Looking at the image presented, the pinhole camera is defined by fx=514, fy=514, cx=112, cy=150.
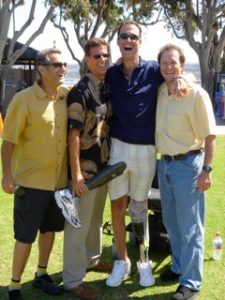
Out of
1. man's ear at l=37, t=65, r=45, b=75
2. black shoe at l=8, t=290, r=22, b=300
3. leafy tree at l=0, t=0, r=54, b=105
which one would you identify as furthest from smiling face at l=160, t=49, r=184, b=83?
leafy tree at l=0, t=0, r=54, b=105

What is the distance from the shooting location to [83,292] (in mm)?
4035

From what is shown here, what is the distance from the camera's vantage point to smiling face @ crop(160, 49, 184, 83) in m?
3.79

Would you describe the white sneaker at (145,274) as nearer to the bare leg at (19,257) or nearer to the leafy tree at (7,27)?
the bare leg at (19,257)

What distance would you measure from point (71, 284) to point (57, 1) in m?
18.3

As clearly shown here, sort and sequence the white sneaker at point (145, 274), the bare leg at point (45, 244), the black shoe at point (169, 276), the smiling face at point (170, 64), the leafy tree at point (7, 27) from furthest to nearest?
the leafy tree at point (7, 27), the black shoe at point (169, 276), the white sneaker at point (145, 274), the bare leg at point (45, 244), the smiling face at point (170, 64)

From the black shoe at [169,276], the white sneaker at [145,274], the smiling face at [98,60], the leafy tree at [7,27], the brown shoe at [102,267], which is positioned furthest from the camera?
the leafy tree at [7,27]

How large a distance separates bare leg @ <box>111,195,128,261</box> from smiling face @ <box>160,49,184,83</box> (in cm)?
105

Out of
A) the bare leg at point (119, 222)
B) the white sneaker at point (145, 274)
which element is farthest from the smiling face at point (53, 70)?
the white sneaker at point (145, 274)

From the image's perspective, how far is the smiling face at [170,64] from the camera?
12.4 feet

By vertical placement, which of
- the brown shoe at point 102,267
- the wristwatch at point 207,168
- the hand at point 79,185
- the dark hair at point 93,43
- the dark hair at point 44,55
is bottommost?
the brown shoe at point 102,267

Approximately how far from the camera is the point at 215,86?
24.3 metres

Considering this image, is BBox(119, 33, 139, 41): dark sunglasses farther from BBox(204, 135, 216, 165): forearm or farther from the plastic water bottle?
the plastic water bottle

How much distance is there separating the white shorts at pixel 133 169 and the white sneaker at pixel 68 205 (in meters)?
0.38

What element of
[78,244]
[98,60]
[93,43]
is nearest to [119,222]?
[78,244]
